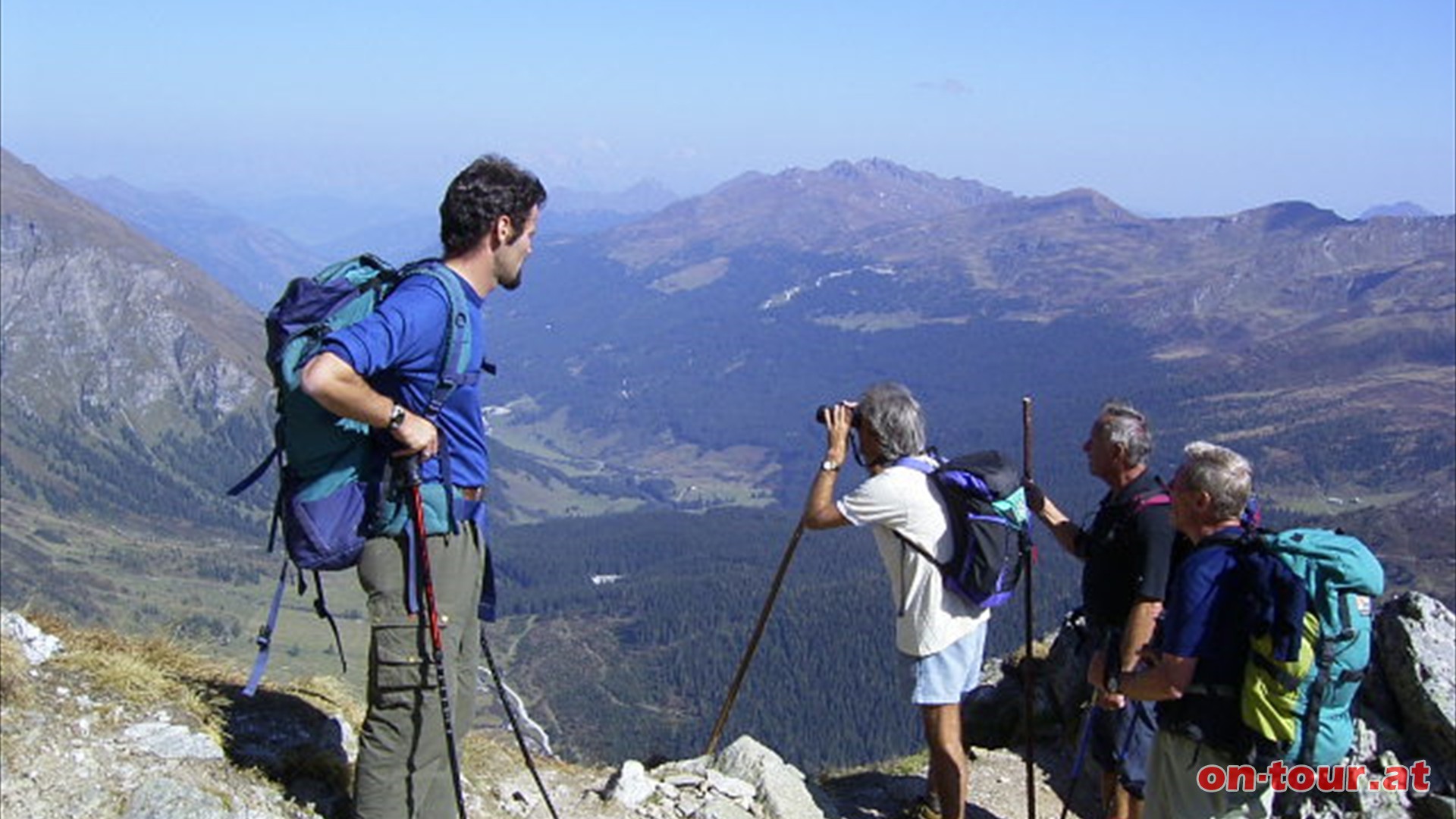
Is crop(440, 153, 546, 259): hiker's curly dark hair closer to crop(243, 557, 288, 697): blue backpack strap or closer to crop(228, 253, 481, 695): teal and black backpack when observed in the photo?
crop(228, 253, 481, 695): teal and black backpack

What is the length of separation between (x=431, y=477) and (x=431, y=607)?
0.78 m

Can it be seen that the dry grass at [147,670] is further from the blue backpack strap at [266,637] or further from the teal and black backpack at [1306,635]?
the teal and black backpack at [1306,635]

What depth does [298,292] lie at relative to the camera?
6.59 metres

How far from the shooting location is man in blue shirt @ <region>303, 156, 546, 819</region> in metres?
6.39

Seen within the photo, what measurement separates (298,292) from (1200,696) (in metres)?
5.99

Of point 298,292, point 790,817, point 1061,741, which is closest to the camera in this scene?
point 298,292

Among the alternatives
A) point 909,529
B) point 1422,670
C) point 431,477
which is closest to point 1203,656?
point 909,529

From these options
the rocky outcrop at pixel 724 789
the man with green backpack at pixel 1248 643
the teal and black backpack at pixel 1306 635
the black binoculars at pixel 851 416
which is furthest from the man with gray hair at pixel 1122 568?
the rocky outcrop at pixel 724 789

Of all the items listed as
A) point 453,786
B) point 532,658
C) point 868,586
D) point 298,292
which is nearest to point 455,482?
point 298,292

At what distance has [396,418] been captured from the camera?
20.3ft

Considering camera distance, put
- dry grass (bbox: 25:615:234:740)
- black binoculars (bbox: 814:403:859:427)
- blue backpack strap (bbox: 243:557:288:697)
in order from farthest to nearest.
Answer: black binoculars (bbox: 814:403:859:427) → dry grass (bbox: 25:615:234:740) → blue backpack strap (bbox: 243:557:288:697)

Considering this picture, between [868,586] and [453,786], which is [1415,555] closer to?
[868,586]

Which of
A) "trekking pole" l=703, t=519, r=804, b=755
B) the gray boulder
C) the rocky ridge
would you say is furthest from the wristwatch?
the gray boulder

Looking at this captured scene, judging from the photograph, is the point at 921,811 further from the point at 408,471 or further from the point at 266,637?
the point at 408,471
